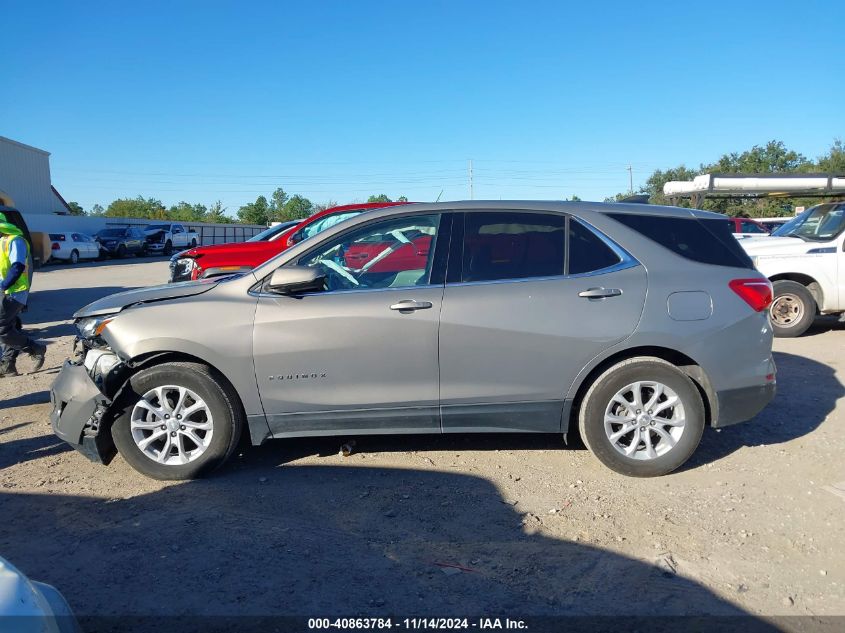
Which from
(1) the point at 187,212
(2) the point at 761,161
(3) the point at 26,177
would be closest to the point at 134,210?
(1) the point at 187,212

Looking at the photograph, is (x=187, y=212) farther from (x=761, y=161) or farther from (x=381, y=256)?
(x=381, y=256)

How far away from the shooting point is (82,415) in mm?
4402

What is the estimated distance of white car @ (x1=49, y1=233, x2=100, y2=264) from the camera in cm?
2958

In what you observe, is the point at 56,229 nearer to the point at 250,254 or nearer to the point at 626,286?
the point at 250,254

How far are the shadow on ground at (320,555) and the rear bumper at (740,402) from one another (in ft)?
5.05

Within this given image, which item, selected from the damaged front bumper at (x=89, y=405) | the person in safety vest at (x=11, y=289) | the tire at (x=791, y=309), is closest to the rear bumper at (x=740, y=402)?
the damaged front bumper at (x=89, y=405)

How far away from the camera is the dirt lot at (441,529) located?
312 cm

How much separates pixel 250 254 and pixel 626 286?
649cm

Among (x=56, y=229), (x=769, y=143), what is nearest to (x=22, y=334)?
(x=56, y=229)

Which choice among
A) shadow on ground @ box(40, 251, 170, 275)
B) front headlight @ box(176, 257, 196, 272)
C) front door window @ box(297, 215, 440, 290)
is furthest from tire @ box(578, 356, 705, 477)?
shadow on ground @ box(40, 251, 170, 275)

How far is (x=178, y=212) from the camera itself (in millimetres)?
86688

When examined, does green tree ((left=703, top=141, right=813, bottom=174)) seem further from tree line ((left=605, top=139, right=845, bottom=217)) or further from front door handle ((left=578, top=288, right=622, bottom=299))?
front door handle ((left=578, top=288, right=622, bottom=299))

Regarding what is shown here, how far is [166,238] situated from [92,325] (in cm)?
3599

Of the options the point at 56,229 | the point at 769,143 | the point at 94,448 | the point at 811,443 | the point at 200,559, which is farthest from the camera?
the point at 769,143
